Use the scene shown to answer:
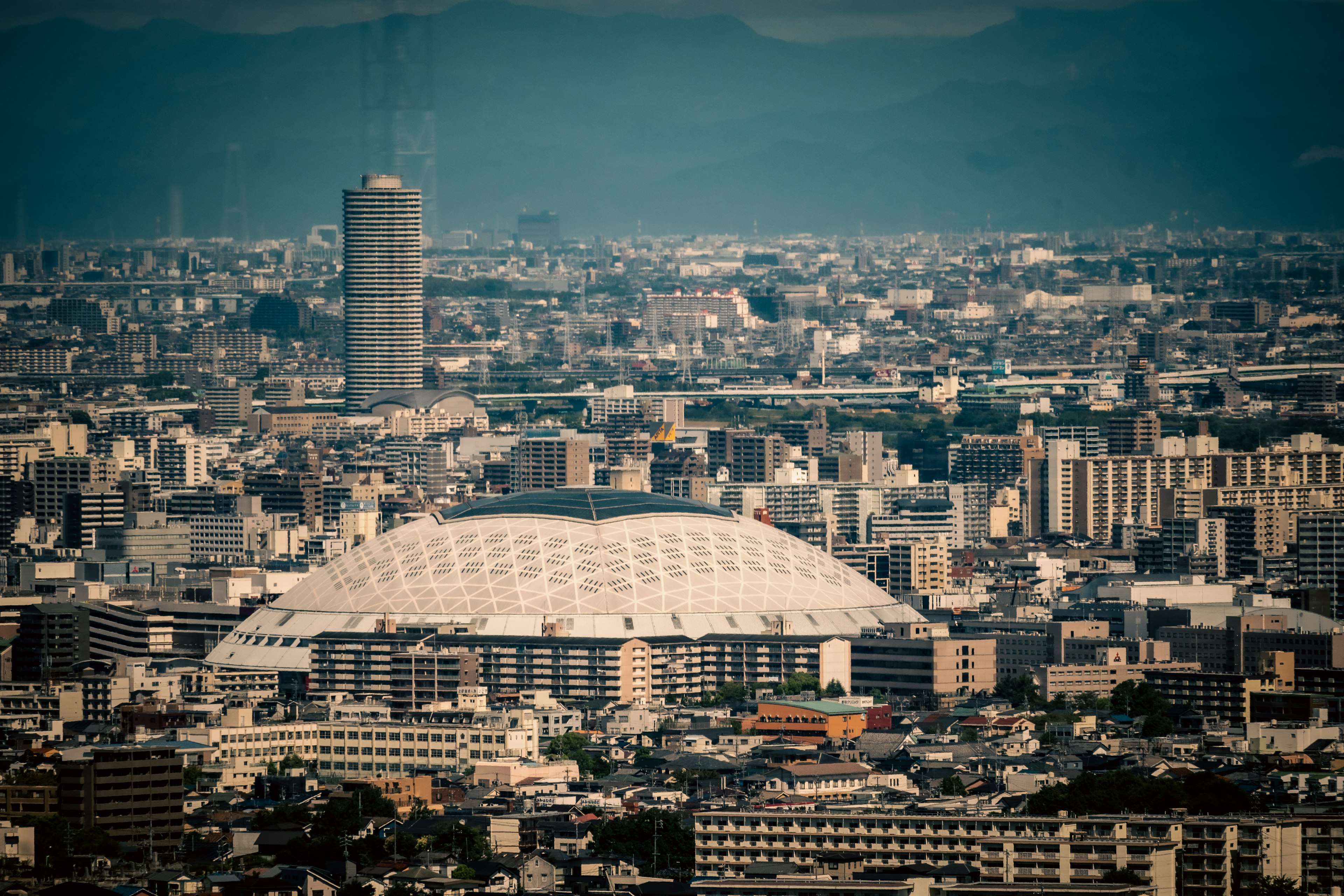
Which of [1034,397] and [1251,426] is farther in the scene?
[1034,397]

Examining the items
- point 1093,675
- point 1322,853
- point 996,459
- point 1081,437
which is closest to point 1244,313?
point 1081,437

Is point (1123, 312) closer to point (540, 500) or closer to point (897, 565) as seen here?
point (897, 565)

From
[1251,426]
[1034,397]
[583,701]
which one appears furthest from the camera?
[1034,397]

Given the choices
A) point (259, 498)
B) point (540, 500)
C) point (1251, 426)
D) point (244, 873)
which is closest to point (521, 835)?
point (244, 873)

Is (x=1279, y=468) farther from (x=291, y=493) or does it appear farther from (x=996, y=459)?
(x=291, y=493)

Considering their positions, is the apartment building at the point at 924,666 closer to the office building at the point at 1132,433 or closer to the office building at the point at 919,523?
the office building at the point at 919,523
